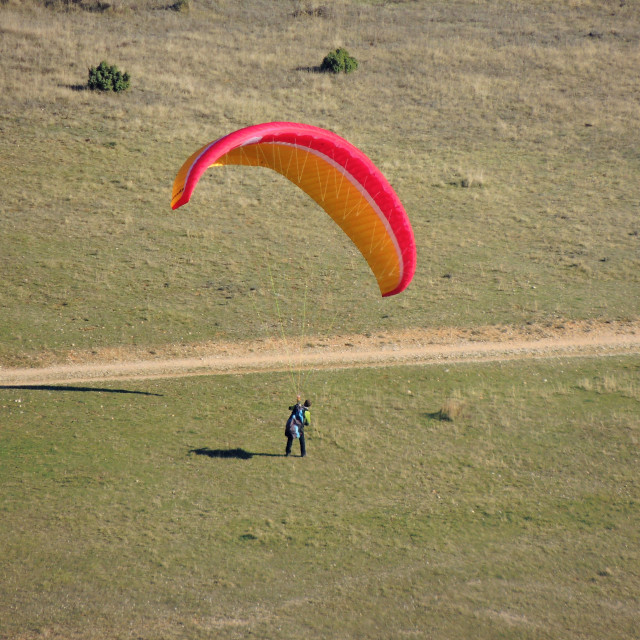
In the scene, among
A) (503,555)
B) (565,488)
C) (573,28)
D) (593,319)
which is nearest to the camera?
(503,555)

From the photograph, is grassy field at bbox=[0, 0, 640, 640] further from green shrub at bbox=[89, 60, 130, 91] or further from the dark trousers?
green shrub at bbox=[89, 60, 130, 91]

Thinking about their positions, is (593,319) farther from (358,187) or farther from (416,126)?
(416,126)

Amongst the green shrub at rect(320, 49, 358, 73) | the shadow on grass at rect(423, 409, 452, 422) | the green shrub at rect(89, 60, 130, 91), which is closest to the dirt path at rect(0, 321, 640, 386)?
the shadow on grass at rect(423, 409, 452, 422)

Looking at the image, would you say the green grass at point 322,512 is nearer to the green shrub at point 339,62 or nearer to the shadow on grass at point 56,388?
the shadow on grass at point 56,388

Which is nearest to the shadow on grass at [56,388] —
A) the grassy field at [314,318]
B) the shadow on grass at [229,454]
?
the grassy field at [314,318]

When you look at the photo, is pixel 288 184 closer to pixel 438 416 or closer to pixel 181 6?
pixel 438 416

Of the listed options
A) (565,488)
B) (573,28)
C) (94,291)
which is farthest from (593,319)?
(573,28)
